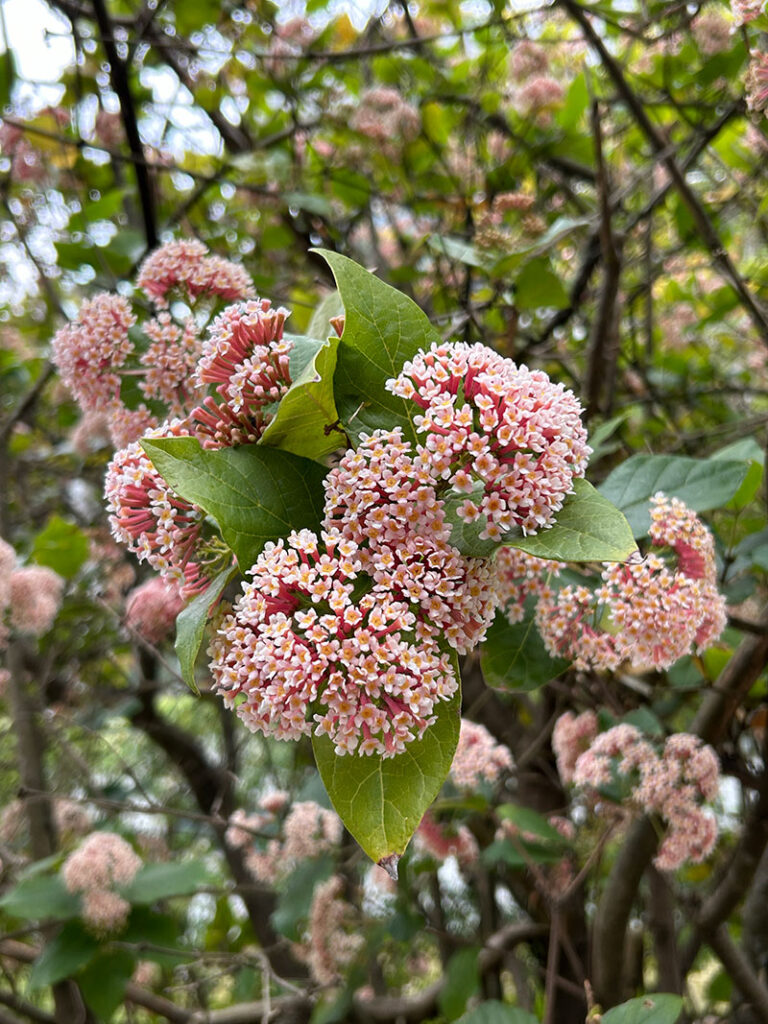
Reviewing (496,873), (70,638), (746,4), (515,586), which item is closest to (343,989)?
(496,873)

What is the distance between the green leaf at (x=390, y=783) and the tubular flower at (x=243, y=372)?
1.10ft

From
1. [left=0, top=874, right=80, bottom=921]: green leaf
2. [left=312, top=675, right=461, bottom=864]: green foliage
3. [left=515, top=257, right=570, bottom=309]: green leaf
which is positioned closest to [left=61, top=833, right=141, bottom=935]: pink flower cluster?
[left=0, top=874, right=80, bottom=921]: green leaf

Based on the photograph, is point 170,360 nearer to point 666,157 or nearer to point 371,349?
point 371,349

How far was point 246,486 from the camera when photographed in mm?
873

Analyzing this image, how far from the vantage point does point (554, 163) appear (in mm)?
3113

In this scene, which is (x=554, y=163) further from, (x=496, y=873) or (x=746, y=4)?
(x=496, y=873)

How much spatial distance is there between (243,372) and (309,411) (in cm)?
10

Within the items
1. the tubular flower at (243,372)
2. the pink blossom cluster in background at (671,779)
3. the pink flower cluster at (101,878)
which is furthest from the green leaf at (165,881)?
the tubular flower at (243,372)

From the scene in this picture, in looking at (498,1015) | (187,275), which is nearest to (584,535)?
(187,275)

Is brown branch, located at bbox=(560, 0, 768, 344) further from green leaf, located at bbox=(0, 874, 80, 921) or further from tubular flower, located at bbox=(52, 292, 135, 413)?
green leaf, located at bbox=(0, 874, 80, 921)

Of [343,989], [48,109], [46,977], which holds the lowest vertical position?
[343,989]

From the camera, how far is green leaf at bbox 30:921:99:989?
205 centimetres

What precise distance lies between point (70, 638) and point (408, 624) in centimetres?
284

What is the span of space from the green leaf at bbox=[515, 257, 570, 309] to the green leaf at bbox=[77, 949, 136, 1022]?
5.99ft
